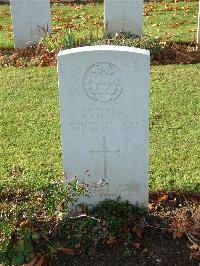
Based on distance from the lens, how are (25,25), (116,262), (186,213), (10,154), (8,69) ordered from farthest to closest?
1. (25,25)
2. (8,69)
3. (10,154)
4. (186,213)
5. (116,262)

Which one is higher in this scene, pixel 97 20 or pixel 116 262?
pixel 97 20

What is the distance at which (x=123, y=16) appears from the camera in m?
9.77

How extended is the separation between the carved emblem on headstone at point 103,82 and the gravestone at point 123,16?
5.90 m

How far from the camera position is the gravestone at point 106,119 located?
3.96 meters

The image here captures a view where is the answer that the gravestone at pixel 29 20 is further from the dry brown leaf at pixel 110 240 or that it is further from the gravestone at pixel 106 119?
the dry brown leaf at pixel 110 240

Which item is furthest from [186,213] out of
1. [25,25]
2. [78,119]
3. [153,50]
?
[25,25]

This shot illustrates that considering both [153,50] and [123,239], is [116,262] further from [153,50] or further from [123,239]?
[153,50]

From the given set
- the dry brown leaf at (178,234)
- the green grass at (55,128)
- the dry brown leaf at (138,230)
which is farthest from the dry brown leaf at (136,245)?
the green grass at (55,128)

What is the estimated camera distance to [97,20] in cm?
1198

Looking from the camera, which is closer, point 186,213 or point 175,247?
point 175,247

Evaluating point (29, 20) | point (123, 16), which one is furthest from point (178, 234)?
point (29, 20)

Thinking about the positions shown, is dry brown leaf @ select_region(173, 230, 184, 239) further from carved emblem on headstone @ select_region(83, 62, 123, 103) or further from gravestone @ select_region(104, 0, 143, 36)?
gravestone @ select_region(104, 0, 143, 36)

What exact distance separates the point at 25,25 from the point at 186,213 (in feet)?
21.1

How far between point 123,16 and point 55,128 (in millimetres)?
4229
